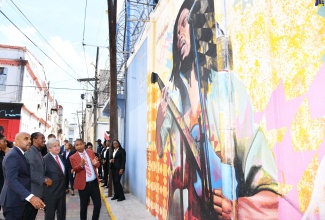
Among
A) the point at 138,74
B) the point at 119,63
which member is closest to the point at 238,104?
the point at 138,74

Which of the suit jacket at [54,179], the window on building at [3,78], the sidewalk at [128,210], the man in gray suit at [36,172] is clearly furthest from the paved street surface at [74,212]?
the window on building at [3,78]

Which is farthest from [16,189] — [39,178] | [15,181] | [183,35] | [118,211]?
[118,211]

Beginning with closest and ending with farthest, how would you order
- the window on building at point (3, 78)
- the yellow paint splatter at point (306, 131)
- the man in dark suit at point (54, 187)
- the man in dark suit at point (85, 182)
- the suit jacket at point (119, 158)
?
the yellow paint splatter at point (306, 131)
the man in dark suit at point (54, 187)
the man in dark suit at point (85, 182)
the suit jacket at point (119, 158)
the window on building at point (3, 78)

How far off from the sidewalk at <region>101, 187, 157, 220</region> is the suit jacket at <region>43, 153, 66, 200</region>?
1.66 metres

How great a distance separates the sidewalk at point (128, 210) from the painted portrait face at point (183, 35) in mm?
3619

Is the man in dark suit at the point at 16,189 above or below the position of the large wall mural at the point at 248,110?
below

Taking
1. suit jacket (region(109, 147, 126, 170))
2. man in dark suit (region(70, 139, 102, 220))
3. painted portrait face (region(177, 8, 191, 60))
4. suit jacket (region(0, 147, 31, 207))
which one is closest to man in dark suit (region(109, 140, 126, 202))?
suit jacket (region(109, 147, 126, 170))

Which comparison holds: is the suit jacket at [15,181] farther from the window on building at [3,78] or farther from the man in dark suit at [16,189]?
the window on building at [3,78]

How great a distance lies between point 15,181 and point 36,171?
3.22 feet

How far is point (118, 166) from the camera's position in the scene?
27.5ft

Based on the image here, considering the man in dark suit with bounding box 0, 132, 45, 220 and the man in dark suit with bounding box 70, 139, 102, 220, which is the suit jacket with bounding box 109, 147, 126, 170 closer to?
the man in dark suit with bounding box 70, 139, 102, 220

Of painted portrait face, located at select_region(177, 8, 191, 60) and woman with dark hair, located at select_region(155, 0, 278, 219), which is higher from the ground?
painted portrait face, located at select_region(177, 8, 191, 60)

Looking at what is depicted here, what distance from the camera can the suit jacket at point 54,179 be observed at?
492 centimetres

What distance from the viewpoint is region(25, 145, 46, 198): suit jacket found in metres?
4.50
